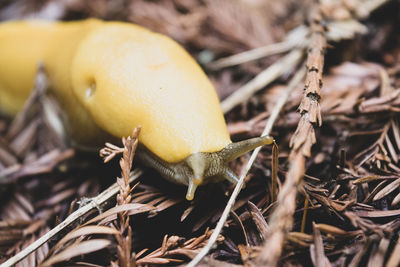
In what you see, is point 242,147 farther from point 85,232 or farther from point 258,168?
point 85,232

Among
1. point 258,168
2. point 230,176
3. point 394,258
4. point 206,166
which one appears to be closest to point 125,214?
point 206,166

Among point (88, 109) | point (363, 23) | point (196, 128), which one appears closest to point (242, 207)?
point (196, 128)

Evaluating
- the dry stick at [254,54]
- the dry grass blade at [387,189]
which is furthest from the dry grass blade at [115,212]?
the dry stick at [254,54]

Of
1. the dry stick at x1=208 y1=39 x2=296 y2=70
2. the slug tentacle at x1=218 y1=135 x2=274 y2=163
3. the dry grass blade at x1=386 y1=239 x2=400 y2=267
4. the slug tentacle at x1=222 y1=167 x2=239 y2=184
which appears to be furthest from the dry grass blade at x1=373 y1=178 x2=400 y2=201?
the dry stick at x1=208 y1=39 x2=296 y2=70

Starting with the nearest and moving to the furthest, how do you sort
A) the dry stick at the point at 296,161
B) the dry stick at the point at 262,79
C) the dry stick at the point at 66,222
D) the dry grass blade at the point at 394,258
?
the dry stick at the point at 296,161 → the dry grass blade at the point at 394,258 → the dry stick at the point at 66,222 → the dry stick at the point at 262,79

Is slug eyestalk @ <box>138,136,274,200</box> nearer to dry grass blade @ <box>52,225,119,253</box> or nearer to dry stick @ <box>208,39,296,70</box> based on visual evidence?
dry grass blade @ <box>52,225,119,253</box>

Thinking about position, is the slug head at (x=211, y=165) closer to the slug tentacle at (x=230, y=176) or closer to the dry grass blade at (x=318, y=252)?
the slug tentacle at (x=230, y=176)

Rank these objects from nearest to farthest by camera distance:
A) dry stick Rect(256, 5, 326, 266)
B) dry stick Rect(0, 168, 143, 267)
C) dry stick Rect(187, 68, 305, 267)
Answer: dry stick Rect(256, 5, 326, 266) → dry stick Rect(187, 68, 305, 267) → dry stick Rect(0, 168, 143, 267)

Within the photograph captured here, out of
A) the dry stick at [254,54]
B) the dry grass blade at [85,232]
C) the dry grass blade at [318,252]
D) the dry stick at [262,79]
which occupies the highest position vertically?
the dry stick at [254,54]
